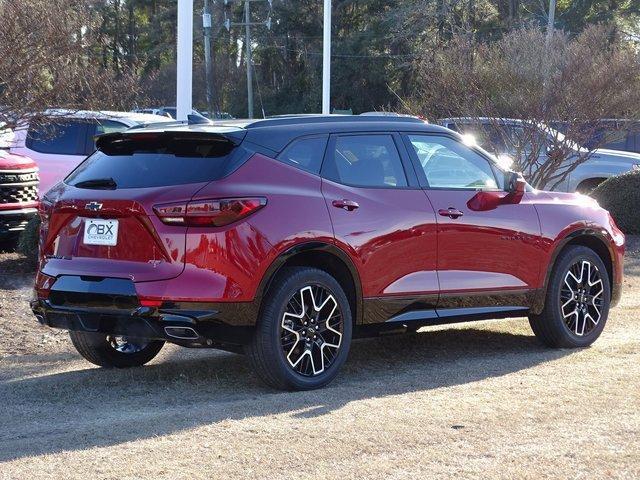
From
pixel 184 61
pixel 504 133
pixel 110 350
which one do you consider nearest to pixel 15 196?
pixel 184 61

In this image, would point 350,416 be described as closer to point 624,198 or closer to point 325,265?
point 325,265

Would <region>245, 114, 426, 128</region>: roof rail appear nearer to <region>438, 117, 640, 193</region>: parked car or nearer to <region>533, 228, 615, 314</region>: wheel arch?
<region>533, 228, 615, 314</region>: wheel arch

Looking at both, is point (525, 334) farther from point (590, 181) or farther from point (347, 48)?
point (347, 48)

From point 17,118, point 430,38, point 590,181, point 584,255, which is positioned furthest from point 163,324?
point 430,38

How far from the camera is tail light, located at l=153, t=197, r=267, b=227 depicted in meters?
6.85

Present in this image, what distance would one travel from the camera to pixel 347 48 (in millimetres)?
54938

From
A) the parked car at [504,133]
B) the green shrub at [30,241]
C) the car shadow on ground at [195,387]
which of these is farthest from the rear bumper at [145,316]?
the parked car at [504,133]

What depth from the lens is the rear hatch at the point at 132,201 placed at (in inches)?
271

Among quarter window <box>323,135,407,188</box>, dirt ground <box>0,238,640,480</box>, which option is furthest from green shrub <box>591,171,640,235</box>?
quarter window <box>323,135,407,188</box>

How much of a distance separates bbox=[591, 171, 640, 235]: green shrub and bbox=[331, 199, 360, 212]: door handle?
429 inches

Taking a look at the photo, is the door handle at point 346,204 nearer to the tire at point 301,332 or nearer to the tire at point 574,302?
the tire at point 301,332

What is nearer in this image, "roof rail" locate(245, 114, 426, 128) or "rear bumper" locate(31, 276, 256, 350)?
"rear bumper" locate(31, 276, 256, 350)

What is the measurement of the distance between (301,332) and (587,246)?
2987 millimetres

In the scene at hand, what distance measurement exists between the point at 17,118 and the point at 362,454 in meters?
6.75
